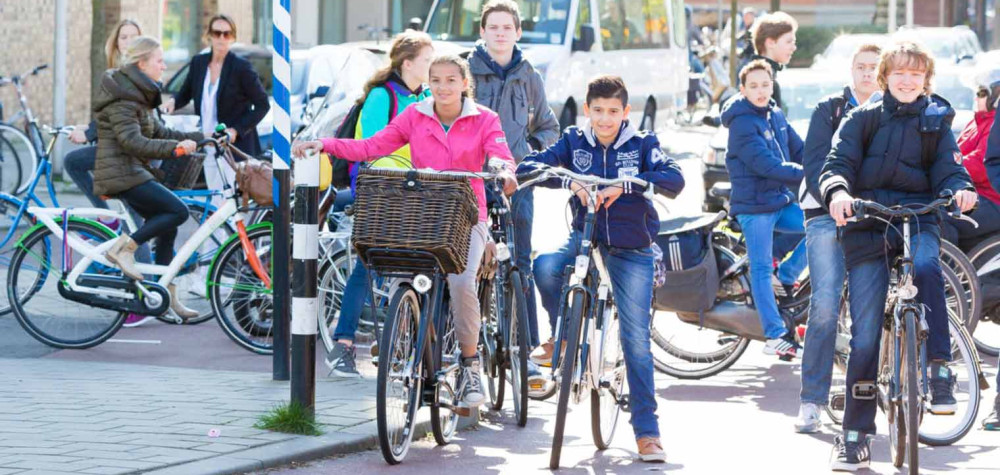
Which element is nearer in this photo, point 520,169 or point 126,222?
point 520,169

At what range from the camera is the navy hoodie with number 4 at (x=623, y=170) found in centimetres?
702

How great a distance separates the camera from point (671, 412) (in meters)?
8.35

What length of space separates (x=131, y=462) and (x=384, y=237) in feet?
4.19

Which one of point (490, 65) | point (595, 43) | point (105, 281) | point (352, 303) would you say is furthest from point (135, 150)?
point (595, 43)

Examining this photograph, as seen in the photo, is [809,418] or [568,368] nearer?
[568,368]

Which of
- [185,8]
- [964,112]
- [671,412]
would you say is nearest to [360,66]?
[964,112]

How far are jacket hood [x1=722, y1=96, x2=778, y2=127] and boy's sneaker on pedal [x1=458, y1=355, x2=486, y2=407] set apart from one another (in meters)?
2.52

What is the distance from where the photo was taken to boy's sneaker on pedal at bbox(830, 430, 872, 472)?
6.88m

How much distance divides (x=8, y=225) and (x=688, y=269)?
427cm

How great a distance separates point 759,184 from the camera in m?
9.05

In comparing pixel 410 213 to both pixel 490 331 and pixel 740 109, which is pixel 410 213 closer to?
pixel 490 331

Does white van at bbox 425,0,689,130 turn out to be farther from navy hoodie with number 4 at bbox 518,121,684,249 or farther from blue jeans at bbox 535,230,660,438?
blue jeans at bbox 535,230,660,438

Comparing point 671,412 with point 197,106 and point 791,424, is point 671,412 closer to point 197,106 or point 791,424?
point 791,424

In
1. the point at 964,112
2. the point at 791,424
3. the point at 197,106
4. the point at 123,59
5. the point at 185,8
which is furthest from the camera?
the point at 185,8
